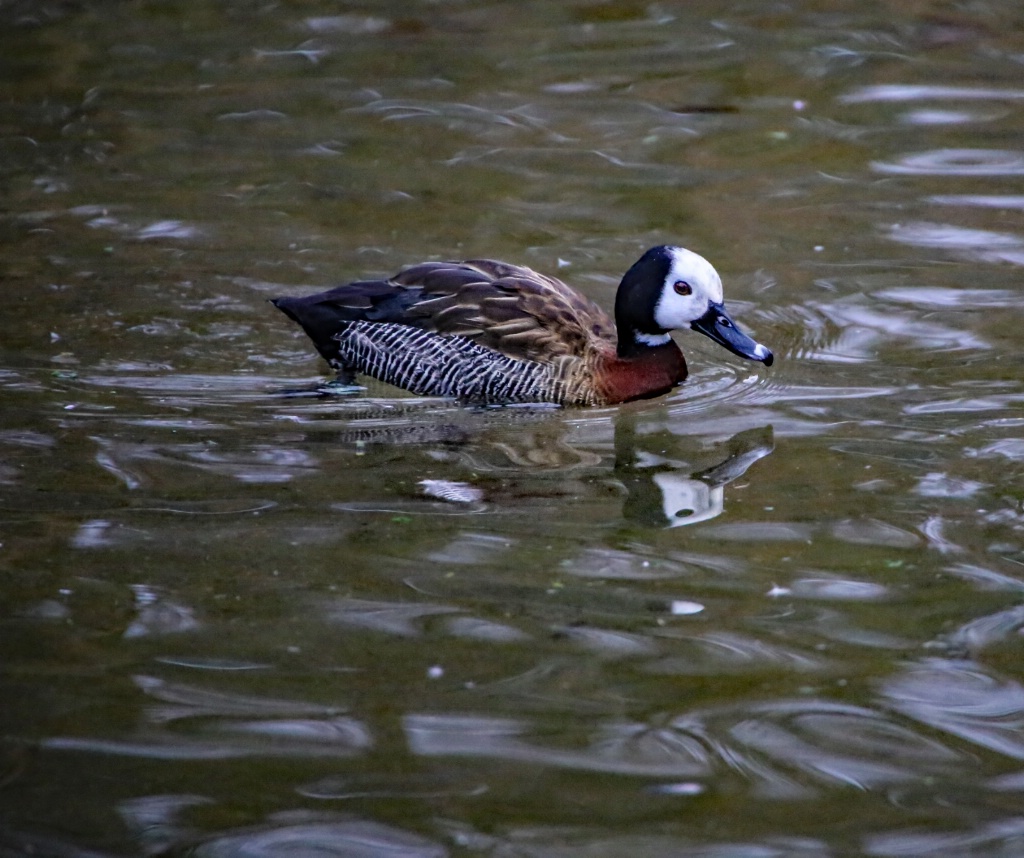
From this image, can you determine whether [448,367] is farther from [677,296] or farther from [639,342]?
[677,296]

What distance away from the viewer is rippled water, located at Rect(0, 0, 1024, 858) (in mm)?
4312

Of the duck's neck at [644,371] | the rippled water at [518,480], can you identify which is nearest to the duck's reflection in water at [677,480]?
the rippled water at [518,480]

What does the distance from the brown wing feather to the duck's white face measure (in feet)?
1.46

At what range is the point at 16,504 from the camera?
605 centimetres

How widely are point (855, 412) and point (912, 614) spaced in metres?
2.15

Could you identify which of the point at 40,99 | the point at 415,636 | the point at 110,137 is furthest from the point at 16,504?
the point at 40,99

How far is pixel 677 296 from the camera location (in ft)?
25.3

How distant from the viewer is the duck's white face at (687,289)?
25.2 feet

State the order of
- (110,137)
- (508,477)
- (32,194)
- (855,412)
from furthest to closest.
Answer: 1. (110,137)
2. (32,194)
3. (855,412)
4. (508,477)

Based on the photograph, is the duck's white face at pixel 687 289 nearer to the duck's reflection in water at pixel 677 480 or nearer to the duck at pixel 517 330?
the duck at pixel 517 330

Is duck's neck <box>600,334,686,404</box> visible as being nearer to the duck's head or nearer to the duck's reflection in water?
the duck's head

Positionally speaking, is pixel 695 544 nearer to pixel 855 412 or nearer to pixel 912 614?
→ pixel 912 614

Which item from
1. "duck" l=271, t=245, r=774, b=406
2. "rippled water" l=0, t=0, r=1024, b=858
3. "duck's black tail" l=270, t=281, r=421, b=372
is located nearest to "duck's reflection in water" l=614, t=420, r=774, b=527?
"rippled water" l=0, t=0, r=1024, b=858

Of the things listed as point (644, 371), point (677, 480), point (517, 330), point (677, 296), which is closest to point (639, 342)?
point (644, 371)
